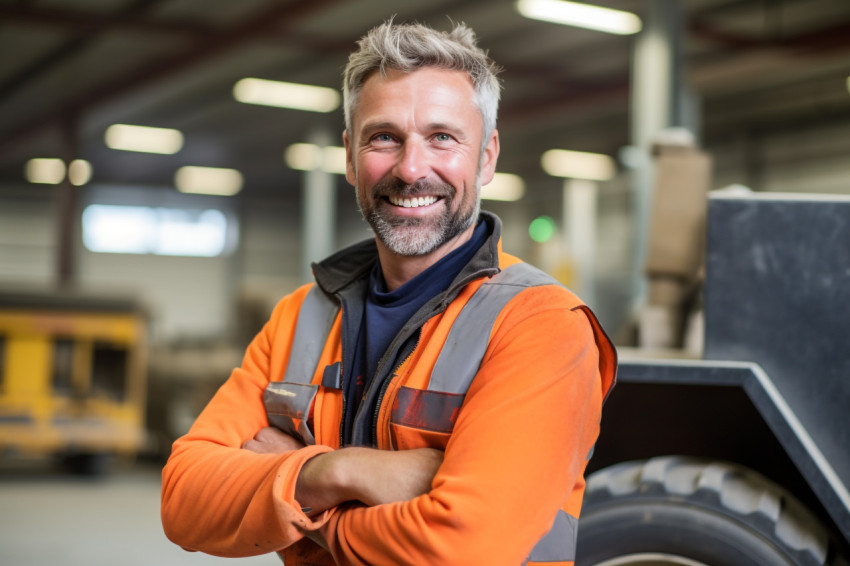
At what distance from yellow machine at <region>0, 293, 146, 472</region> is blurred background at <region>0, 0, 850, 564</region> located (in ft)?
0.07

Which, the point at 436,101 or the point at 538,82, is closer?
the point at 436,101

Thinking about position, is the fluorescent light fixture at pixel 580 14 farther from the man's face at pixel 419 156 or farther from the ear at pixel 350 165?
the man's face at pixel 419 156

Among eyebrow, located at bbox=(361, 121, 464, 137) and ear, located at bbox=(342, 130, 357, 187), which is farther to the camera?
ear, located at bbox=(342, 130, 357, 187)

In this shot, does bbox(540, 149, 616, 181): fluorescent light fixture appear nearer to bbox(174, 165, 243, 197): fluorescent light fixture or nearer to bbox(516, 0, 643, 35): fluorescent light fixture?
bbox(174, 165, 243, 197): fluorescent light fixture

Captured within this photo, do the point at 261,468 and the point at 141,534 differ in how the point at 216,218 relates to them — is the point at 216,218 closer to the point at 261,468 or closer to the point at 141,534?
the point at 141,534

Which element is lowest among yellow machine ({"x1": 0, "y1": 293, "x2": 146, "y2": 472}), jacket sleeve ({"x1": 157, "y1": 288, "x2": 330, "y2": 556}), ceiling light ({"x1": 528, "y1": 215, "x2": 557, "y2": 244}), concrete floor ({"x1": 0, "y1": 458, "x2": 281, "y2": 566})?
concrete floor ({"x1": 0, "y1": 458, "x2": 281, "y2": 566})

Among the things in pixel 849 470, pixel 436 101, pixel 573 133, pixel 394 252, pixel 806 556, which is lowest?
pixel 806 556

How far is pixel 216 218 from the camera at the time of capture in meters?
30.6

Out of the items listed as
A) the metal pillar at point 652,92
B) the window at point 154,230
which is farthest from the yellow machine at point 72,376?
the window at point 154,230

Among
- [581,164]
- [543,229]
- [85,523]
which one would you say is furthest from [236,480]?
[581,164]

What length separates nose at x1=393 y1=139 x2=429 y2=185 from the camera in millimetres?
1894

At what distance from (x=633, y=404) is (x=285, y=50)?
12.5 m

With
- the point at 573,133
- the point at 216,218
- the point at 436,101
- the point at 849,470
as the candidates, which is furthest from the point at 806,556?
the point at 216,218

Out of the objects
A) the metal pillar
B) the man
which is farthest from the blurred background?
the man
